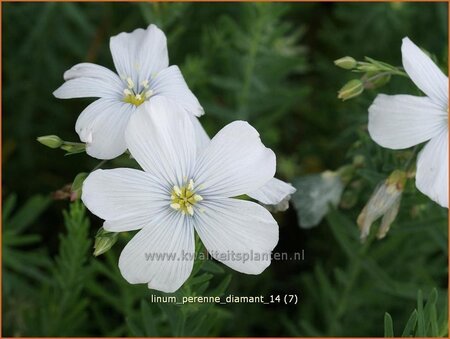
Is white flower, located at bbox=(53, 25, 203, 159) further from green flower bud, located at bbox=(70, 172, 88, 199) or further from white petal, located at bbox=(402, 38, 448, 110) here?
white petal, located at bbox=(402, 38, 448, 110)

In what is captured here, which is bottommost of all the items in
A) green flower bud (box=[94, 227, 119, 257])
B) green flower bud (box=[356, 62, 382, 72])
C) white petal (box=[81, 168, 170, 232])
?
green flower bud (box=[94, 227, 119, 257])

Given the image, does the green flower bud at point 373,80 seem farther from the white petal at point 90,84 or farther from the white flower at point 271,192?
the white petal at point 90,84

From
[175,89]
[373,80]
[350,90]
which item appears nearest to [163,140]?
[175,89]

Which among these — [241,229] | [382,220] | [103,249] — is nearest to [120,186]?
[103,249]

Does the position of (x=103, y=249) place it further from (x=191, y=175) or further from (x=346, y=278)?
(x=346, y=278)

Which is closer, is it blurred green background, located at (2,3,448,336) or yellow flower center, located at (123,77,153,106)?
yellow flower center, located at (123,77,153,106)

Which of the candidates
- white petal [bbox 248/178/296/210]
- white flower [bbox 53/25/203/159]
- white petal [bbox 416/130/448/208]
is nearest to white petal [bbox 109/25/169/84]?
white flower [bbox 53/25/203/159]
